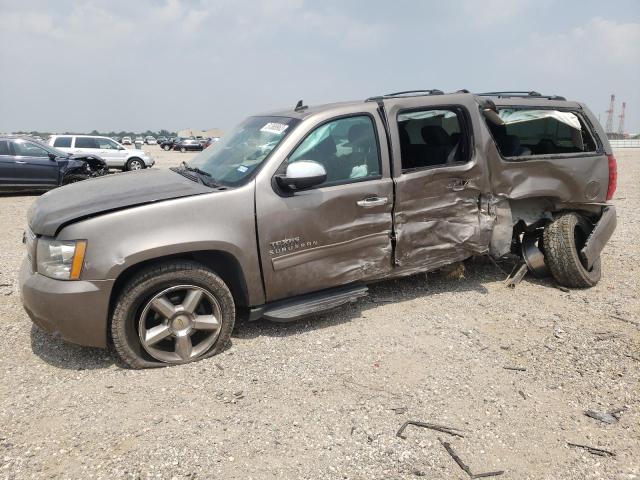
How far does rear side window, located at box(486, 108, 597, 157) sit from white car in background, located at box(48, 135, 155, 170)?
60.3ft

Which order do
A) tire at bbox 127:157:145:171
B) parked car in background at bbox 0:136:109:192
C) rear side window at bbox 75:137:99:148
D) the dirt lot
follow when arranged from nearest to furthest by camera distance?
the dirt lot < parked car in background at bbox 0:136:109:192 < rear side window at bbox 75:137:99:148 < tire at bbox 127:157:145:171

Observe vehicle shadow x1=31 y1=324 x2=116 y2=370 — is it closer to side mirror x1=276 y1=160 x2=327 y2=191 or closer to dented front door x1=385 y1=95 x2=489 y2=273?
side mirror x1=276 y1=160 x2=327 y2=191

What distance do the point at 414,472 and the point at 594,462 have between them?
0.96 metres

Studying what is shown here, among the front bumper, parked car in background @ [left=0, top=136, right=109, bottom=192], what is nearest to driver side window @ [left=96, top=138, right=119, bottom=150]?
parked car in background @ [left=0, top=136, right=109, bottom=192]

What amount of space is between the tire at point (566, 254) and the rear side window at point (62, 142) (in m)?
19.3

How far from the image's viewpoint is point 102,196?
3504 millimetres

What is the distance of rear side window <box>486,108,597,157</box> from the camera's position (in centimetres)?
489

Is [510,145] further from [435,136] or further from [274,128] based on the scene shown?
[274,128]

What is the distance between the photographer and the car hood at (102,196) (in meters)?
3.23

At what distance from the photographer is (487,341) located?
390cm

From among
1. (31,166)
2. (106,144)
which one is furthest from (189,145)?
(31,166)

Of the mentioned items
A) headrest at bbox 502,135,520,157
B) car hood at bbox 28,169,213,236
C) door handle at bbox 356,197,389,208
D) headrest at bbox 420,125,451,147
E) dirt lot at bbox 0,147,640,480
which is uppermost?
headrest at bbox 420,125,451,147

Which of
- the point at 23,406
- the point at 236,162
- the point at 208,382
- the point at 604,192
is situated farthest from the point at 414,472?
the point at 604,192

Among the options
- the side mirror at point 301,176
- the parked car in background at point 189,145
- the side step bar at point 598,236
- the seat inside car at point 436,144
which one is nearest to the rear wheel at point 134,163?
the seat inside car at point 436,144
